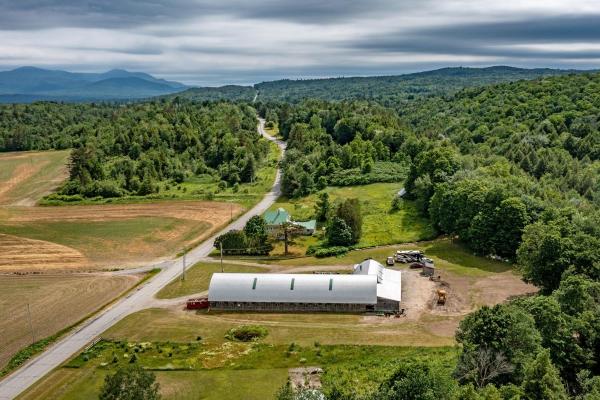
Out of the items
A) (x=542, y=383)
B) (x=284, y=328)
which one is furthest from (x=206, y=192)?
(x=542, y=383)

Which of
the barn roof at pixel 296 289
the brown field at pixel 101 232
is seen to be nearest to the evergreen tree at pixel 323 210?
the brown field at pixel 101 232

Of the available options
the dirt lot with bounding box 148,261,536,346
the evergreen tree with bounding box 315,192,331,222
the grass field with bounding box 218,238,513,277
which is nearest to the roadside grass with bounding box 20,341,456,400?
the dirt lot with bounding box 148,261,536,346

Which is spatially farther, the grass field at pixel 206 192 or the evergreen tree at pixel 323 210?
the grass field at pixel 206 192

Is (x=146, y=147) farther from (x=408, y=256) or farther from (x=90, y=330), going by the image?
(x=90, y=330)

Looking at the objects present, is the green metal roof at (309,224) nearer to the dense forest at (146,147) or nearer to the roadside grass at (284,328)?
the roadside grass at (284,328)

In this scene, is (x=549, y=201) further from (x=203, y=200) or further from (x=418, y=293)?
(x=203, y=200)

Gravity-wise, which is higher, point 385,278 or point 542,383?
point 542,383

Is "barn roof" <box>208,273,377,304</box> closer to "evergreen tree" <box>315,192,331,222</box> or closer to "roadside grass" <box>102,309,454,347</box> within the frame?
"roadside grass" <box>102,309,454,347</box>
